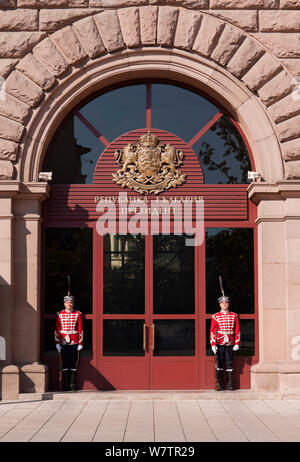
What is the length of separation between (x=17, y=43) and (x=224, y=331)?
248 inches

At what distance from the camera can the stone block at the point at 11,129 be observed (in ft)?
40.7

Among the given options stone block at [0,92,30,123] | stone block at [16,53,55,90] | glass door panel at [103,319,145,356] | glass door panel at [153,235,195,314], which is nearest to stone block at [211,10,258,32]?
stone block at [16,53,55,90]

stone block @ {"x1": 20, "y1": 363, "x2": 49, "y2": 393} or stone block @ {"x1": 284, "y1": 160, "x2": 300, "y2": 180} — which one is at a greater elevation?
stone block @ {"x1": 284, "y1": 160, "x2": 300, "y2": 180}

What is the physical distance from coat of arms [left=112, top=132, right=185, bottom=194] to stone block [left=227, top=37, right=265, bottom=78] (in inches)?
A: 70.2

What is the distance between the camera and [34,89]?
493 inches

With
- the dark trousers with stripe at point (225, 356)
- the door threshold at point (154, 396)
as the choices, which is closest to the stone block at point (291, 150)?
the dark trousers with stripe at point (225, 356)

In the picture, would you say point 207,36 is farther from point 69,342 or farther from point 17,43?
point 69,342

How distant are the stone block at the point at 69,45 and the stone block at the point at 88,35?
3.6 inches

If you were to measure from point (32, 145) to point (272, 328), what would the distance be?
17.5 feet

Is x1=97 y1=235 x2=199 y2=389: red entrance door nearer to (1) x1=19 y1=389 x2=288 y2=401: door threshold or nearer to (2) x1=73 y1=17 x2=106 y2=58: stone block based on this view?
(1) x1=19 y1=389 x2=288 y2=401: door threshold

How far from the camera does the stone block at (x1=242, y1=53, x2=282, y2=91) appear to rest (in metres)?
12.5

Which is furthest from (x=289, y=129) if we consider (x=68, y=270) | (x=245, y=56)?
(x=68, y=270)

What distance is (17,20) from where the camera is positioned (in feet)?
41.3

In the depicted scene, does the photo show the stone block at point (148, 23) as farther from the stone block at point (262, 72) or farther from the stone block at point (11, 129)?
the stone block at point (11, 129)
